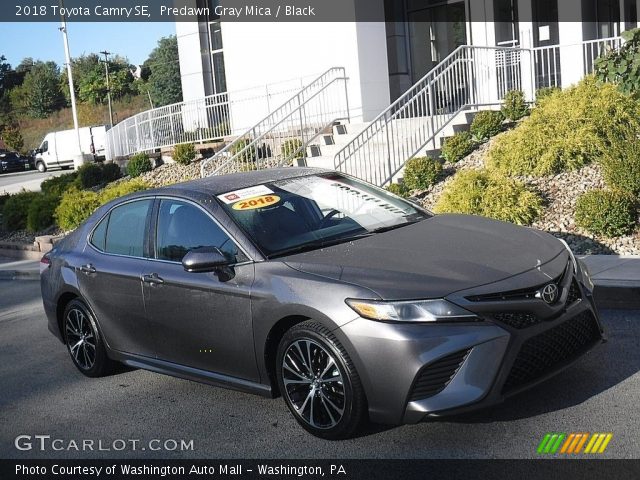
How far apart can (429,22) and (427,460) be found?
16.8 metres

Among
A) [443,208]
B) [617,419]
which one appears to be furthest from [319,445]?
[443,208]

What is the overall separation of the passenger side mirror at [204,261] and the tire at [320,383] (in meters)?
0.69

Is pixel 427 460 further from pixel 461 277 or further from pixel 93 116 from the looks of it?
pixel 93 116

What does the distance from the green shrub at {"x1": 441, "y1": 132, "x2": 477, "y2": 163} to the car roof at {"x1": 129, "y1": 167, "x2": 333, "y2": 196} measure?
21.9ft

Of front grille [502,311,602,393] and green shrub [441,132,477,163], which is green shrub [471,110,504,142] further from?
front grille [502,311,602,393]

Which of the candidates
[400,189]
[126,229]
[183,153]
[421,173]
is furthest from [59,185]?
[126,229]

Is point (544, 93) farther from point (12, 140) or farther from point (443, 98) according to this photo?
point (12, 140)

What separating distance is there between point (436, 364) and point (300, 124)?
539 inches

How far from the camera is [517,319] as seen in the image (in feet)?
14.9

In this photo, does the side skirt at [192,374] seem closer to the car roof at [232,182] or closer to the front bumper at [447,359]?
the front bumper at [447,359]

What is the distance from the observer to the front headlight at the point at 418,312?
14.6ft

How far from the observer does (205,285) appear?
214 inches

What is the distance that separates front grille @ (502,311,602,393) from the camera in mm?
4543

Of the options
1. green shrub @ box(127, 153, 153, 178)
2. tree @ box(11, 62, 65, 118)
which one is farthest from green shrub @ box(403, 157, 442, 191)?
tree @ box(11, 62, 65, 118)
